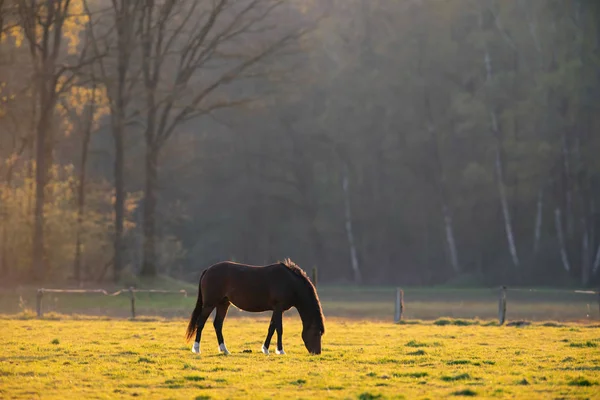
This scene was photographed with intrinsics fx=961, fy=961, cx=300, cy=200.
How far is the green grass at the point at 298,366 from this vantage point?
11.3 metres

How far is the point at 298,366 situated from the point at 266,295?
188cm

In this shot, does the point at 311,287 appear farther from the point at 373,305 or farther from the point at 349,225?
the point at 349,225

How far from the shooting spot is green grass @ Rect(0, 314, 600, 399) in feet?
37.1

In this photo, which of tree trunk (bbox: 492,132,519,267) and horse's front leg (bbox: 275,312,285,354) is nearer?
horse's front leg (bbox: 275,312,285,354)

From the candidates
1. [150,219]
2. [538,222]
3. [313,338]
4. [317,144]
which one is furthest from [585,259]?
[313,338]

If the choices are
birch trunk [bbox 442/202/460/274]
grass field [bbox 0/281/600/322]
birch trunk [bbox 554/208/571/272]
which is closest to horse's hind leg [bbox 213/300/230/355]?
grass field [bbox 0/281/600/322]

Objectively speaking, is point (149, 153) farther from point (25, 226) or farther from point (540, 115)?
point (540, 115)

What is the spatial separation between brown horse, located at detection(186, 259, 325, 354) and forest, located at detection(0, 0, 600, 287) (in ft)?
76.9

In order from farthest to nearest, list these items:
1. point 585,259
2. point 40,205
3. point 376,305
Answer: point 585,259, point 376,305, point 40,205

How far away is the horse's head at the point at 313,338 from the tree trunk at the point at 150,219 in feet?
83.1

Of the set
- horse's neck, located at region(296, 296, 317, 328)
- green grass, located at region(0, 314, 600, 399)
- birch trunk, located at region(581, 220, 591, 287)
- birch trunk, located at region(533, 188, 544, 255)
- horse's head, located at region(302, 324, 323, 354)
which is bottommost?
green grass, located at region(0, 314, 600, 399)

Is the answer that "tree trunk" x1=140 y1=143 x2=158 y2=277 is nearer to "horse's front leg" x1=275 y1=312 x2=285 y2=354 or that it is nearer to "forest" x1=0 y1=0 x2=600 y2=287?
"forest" x1=0 y1=0 x2=600 y2=287

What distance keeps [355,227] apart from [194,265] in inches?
432

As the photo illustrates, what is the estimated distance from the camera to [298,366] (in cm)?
1368
